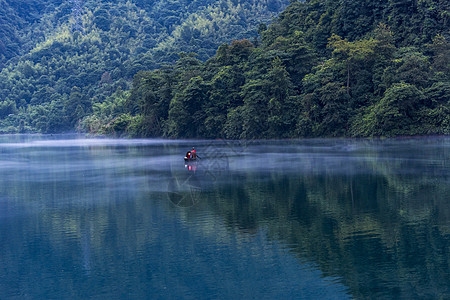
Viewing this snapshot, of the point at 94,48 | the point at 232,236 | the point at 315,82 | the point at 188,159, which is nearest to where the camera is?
the point at 232,236

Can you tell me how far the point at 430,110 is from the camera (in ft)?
173

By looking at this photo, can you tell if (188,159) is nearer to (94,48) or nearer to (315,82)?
(315,82)

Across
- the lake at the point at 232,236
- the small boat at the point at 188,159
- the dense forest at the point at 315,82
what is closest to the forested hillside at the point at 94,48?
the dense forest at the point at 315,82

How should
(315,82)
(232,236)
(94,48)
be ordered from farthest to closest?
(94,48) → (315,82) → (232,236)

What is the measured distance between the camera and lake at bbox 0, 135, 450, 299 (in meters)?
10.9

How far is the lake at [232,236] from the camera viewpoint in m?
10.9

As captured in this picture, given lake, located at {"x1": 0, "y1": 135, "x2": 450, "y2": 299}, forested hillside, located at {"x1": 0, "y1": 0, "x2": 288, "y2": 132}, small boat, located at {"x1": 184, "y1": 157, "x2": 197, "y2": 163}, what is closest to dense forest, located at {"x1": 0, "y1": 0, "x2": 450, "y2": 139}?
forested hillside, located at {"x1": 0, "y1": 0, "x2": 288, "y2": 132}

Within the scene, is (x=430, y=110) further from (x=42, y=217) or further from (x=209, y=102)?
(x=42, y=217)

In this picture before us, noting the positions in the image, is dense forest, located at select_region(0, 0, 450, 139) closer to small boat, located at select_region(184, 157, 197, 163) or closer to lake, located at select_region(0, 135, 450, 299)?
small boat, located at select_region(184, 157, 197, 163)

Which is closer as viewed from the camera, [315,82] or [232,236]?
[232,236]

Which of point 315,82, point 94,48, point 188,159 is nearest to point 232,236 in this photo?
point 188,159

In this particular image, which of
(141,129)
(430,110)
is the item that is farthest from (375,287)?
(141,129)

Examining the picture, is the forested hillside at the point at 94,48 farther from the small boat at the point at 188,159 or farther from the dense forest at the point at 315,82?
the small boat at the point at 188,159

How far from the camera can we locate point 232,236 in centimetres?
1465
